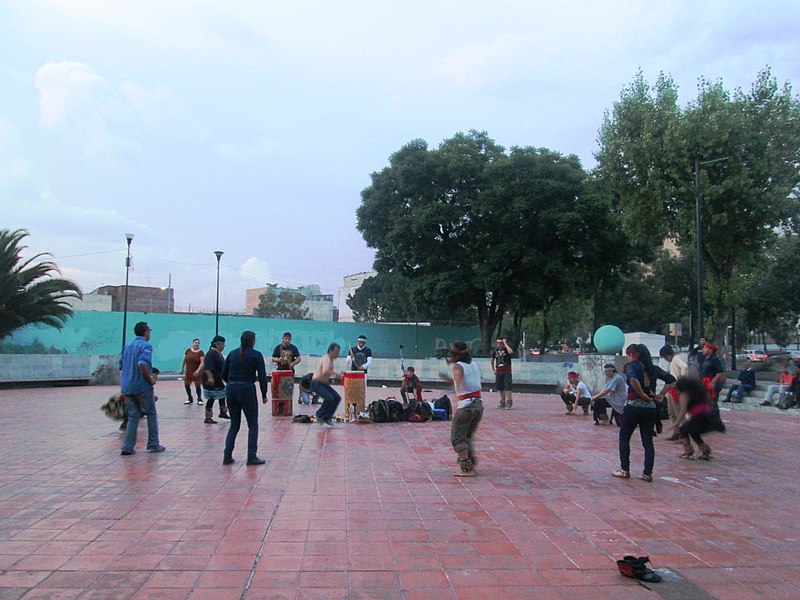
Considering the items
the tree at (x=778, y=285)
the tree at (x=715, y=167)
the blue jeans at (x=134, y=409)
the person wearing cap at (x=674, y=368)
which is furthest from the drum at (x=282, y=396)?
the tree at (x=778, y=285)

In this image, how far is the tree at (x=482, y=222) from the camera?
1432 inches

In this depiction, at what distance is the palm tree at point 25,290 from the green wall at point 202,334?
175 inches

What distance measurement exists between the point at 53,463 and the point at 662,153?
23041 millimetres

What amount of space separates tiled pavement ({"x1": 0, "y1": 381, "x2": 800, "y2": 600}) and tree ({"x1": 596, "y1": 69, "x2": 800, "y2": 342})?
16.5m

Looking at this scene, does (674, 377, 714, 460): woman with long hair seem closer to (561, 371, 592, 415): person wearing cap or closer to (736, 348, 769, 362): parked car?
(561, 371, 592, 415): person wearing cap

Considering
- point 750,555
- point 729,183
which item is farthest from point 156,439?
point 729,183

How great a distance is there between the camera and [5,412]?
45.2 feet

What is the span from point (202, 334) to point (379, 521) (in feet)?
111

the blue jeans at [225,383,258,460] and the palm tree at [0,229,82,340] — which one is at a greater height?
the palm tree at [0,229,82,340]

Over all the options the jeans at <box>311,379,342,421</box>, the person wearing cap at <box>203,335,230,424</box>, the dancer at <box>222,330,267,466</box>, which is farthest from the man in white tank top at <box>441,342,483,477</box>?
the person wearing cap at <box>203,335,230,424</box>

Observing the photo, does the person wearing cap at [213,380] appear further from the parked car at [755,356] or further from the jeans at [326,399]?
the parked car at [755,356]

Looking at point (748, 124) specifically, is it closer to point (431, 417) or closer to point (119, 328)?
point (431, 417)

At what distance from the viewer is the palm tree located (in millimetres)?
24391

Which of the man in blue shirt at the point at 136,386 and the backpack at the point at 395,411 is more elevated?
the man in blue shirt at the point at 136,386
